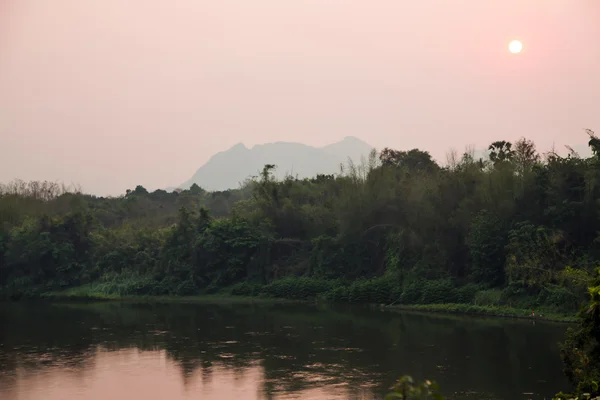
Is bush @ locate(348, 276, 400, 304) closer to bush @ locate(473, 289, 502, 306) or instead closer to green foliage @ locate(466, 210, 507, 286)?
bush @ locate(473, 289, 502, 306)

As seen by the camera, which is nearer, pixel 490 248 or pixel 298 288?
pixel 490 248

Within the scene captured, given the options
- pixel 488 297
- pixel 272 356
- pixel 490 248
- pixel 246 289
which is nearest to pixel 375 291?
pixel 488 297

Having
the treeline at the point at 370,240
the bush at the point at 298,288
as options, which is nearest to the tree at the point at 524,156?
the treeline at the point at 370,240

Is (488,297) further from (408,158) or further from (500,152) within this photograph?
(408,158)

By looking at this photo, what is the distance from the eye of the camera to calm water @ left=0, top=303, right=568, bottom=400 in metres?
15.6

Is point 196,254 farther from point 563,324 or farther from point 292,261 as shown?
point 563,324

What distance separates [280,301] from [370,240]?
5342 millimetres

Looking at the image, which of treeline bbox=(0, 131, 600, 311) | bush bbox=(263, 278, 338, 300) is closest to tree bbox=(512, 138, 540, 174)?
treeline bbox=(0, 131, 600, 311)

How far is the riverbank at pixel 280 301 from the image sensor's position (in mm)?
23966

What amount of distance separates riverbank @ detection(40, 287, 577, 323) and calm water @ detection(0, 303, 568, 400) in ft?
3.33

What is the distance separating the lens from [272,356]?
19.5 m

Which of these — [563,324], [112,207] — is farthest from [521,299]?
[112,207]

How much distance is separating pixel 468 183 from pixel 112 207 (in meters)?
36.6

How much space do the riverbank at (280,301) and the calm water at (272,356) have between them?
1016 mm
